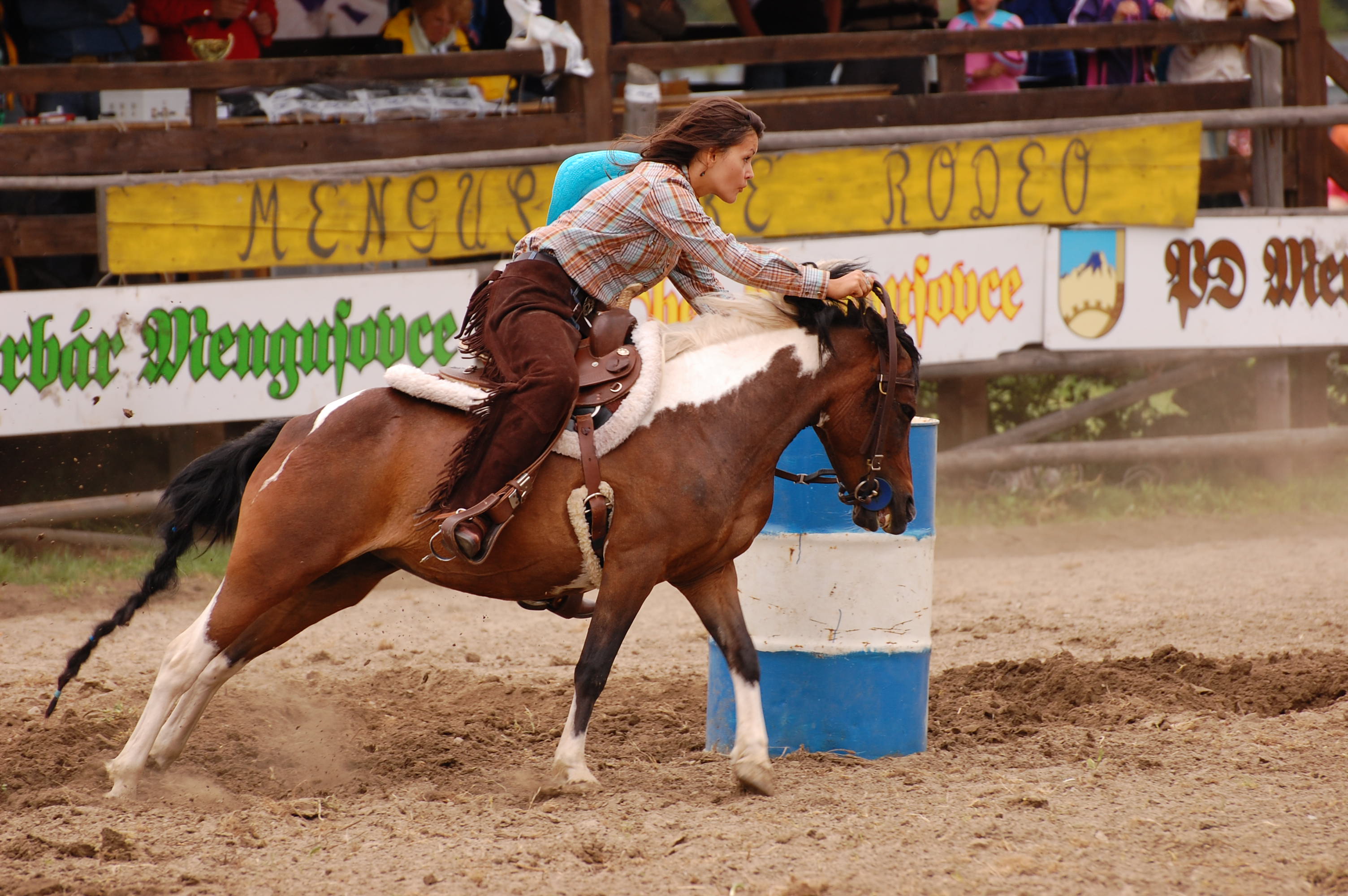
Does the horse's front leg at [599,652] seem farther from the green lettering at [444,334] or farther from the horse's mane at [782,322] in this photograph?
the green lettering at [444,334]

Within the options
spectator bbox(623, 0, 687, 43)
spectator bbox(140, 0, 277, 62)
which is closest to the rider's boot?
spectator bbox(140, 0, 277, 62)

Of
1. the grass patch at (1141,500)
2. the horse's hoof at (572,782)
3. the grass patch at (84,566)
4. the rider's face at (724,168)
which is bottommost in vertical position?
the grass patch at (1141,500)

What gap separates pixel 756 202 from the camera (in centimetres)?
844

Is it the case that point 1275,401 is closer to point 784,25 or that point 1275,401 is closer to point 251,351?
point 784,25

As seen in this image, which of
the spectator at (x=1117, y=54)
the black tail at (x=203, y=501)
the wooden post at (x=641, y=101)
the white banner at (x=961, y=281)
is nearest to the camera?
the black tail at (x=203, y=501)

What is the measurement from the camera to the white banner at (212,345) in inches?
286

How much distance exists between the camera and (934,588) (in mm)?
7602

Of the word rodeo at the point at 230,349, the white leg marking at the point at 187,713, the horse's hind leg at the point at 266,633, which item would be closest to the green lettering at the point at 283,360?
the word rodeo at the point at 230,349

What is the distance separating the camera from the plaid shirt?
13.3ft

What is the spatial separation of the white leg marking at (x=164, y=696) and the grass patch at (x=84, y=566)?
333cm

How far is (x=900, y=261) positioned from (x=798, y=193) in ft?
2.61

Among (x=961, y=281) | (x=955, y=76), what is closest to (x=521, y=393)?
(x=961, y=281)

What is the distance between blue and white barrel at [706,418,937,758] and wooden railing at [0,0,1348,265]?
4635 millimetres

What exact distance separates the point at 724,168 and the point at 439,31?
18.8 ft
